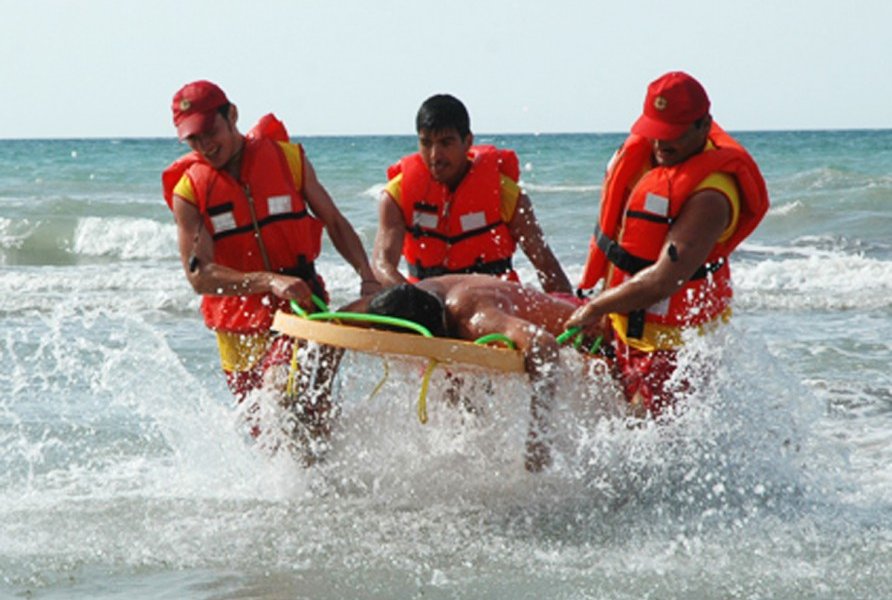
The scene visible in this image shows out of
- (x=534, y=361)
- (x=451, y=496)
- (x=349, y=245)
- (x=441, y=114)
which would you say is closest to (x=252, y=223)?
(x=349, y=245)

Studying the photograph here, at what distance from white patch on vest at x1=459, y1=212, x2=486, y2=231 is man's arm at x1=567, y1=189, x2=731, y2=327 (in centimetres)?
115

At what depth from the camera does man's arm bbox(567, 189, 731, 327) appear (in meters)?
4.88

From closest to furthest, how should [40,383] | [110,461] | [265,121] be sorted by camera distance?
[265,121], [110,461], [40,383]

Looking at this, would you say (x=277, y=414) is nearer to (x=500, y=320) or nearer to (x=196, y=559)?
(x=196, y=559)

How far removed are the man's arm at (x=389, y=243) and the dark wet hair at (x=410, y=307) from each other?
0.79 metres

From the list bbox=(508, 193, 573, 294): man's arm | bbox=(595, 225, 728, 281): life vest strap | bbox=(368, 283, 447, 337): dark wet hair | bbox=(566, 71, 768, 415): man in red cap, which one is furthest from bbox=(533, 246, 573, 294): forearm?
bbox=(368, 283, 447, 337): dark wet hair

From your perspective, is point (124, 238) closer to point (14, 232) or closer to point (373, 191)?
point (14, 232)

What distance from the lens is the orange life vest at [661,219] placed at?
4945 mm

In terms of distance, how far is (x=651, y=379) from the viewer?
5184 millimetres

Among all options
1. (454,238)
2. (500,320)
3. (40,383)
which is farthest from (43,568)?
(40,383)

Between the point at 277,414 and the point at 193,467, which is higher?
the point at 277,414

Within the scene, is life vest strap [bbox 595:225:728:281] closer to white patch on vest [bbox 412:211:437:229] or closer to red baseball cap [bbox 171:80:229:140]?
white patch on vest [bbox 412:211:437:229]

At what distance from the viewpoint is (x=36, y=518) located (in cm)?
550

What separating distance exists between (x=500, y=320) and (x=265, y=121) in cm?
170
